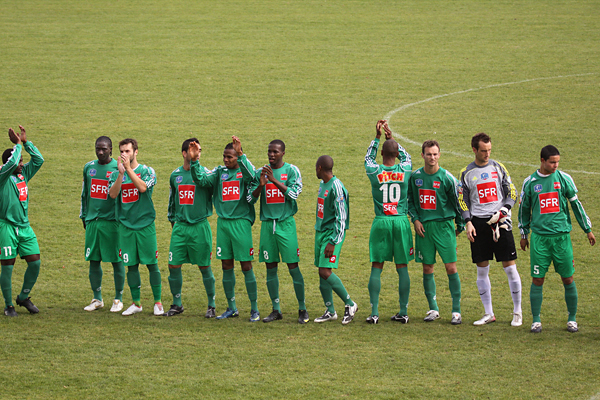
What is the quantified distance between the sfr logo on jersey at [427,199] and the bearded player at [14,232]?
188 inches

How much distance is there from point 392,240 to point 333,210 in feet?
2.58

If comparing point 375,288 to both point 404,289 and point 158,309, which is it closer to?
point 404,289

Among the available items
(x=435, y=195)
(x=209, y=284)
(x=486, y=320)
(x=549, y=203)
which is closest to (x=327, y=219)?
(x=435, y=195)

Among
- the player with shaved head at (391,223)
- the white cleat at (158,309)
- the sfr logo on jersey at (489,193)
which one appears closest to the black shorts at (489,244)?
the sfr logo on jersey at (489,193)

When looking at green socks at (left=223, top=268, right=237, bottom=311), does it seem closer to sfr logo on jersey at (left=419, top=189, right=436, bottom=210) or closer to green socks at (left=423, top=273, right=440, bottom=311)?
green socks at (left=423, top=273, right=440, bottom=311)

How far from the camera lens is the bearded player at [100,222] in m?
8.80

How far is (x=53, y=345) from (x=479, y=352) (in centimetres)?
453

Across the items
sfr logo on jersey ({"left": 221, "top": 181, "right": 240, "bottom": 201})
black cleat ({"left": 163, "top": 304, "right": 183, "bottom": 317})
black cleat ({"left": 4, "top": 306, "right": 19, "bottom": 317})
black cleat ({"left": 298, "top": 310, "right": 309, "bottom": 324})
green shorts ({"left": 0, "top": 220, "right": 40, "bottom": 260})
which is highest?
sfr logo on jersey ({"left": 221, "top": 181, "right": 240, "bottom": 201})

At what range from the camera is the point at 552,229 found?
7789 mm

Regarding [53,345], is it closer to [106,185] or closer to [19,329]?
[19,329]

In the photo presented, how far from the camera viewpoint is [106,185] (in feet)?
28.8

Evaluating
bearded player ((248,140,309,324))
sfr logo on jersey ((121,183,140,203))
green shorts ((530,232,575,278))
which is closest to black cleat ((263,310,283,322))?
bearded player ((248,140,309,324))

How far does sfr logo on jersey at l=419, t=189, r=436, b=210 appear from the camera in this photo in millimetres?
8227

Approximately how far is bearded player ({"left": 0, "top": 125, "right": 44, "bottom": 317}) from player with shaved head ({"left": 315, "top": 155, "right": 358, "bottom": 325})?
3571 millimetres
